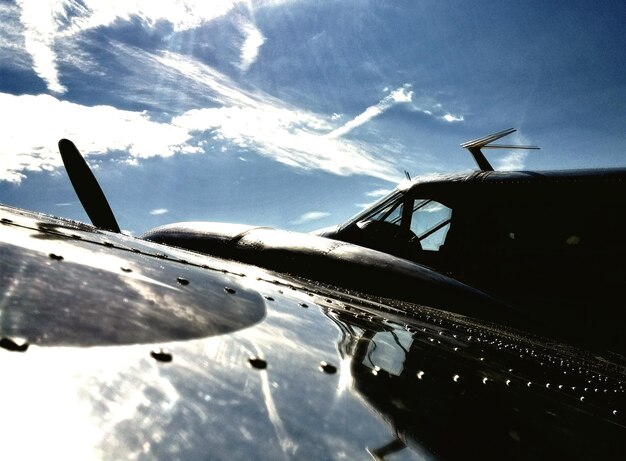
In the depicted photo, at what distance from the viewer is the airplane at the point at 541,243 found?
21.4 ft

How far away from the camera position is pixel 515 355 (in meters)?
2.67

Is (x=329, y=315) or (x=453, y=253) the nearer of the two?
(x=329, y=315)

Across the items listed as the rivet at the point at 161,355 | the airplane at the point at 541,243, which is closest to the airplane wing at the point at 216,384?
the rivet at the point at 161,355

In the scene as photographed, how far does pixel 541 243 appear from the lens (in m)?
7.13

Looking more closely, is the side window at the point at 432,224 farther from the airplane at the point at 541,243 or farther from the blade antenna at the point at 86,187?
the blade antenna at the point at 86,187

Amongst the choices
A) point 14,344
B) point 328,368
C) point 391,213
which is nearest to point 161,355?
point 14,344

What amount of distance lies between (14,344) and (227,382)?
1.41 feet

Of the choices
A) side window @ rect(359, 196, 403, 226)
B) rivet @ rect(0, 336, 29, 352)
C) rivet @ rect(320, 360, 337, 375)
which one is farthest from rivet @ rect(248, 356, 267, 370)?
side window @ rect(359, 196, 403, 226)

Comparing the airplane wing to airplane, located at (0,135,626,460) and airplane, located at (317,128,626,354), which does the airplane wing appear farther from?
airplane, located at (317,128,626,354)

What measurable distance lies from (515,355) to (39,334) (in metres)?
2.81

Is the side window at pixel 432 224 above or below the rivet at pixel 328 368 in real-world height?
above

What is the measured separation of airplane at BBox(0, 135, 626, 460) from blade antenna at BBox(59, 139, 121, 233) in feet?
28.0

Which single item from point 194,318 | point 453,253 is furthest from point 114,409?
point 453,253

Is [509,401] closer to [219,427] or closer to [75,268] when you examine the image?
[219,427]
